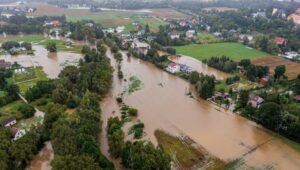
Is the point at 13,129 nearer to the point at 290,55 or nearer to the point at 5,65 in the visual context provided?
the point at 5,65

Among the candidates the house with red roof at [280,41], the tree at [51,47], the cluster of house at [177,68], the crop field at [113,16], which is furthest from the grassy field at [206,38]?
the tree at [51,47]

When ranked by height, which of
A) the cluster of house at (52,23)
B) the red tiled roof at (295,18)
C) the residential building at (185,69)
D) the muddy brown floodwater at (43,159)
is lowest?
the muddy brown floodwater at (43,159)

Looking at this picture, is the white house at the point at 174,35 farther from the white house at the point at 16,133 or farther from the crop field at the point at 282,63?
the white house at the point at 16,133

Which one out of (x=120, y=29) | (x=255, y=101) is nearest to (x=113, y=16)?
(x=120, y=29)

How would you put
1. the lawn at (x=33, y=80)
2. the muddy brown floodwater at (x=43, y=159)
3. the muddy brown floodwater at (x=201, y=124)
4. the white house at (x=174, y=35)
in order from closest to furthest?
the muddy brown floodwater at (x=43, y=159) → the muddy brown floodwater at (x=201, y=124) → the lawn at (x=33, y=80) → the white house at (x=174, y=35)

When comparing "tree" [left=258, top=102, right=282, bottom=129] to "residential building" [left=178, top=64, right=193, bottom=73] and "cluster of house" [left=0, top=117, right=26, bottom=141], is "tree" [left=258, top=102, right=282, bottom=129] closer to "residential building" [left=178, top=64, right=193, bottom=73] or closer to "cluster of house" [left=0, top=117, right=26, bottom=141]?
"residential building" [left=178, top=64, right=193, bottom=73]

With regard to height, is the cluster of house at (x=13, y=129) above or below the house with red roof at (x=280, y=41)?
below

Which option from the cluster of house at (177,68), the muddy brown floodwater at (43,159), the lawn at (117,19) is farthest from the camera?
the lawn at (117,19)

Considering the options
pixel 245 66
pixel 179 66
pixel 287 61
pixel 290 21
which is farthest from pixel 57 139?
pixel 290 21
